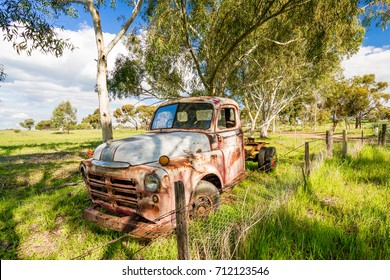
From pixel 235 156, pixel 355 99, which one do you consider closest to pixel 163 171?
pixel 235 156

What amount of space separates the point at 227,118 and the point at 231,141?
578 mm

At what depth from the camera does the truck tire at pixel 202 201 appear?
10.1 ft

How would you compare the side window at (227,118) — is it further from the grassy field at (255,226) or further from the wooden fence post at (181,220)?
the wooden fence post at (181,220)

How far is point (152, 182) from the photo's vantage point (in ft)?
8.77

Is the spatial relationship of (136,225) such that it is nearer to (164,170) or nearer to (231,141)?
(164,170)

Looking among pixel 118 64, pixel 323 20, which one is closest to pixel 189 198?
pixel 323 20

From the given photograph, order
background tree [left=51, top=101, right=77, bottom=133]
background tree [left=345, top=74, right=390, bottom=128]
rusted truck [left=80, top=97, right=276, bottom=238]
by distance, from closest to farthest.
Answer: rusted truck [left=80, top=97, right=276, bottom=238] < background tree [left=345, top=74, right=390, bottom=128] < background tree [left=51, top=101, right=77, bottom=133]

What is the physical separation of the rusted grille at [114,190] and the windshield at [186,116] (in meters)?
1.75

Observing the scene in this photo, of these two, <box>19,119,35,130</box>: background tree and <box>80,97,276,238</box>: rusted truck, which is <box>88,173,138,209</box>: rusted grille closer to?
<box>80,97,276,238</box>: rusted truck

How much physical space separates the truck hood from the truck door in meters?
0.56

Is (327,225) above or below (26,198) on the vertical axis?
above

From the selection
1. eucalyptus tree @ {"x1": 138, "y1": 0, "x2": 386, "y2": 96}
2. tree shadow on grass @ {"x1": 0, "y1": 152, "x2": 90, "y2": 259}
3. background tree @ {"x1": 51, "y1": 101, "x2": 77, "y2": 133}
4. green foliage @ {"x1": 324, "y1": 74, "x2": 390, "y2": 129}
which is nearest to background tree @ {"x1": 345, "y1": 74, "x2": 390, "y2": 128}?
green foliage @ {"x1": 324, "y1": 74, "x2": 390, "y2": 129}

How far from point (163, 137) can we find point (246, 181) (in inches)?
122

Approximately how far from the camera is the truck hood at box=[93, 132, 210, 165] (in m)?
2.96
